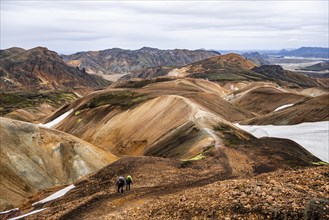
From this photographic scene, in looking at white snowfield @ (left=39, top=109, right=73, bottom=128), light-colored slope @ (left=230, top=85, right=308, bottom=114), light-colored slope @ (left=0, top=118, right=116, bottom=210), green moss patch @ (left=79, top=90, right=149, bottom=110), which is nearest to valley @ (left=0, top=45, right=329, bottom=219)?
light-colored slope @ (left=0, top=118, right=116, bottom=210)

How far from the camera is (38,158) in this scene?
42.2m

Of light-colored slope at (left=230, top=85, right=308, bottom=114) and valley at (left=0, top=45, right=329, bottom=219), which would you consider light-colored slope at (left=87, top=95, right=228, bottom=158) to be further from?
light-colored slope at (left=230, top=85, right=308, bottom=114)

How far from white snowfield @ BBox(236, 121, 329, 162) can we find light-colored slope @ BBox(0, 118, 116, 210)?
2236 centimetres

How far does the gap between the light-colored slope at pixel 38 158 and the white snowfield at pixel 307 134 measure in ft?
73.4

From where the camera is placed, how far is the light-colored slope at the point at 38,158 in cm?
3884

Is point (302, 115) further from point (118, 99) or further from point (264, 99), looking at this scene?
point (264, 99)

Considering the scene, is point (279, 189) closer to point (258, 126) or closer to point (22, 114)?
point (258, 126)

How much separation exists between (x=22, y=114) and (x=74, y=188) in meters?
94.2

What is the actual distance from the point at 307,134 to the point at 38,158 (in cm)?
3277

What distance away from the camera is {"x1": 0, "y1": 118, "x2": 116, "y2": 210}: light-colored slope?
38.8m

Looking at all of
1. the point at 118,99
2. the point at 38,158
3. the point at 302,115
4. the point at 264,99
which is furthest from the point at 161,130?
the point at 264,99

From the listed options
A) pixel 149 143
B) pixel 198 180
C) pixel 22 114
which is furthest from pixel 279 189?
pixel 22 114

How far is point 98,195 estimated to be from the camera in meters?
23.1

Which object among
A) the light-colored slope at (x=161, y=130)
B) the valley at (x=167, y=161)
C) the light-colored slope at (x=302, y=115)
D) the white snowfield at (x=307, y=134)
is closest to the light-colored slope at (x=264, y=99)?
the valley at (x=167, y=161)
